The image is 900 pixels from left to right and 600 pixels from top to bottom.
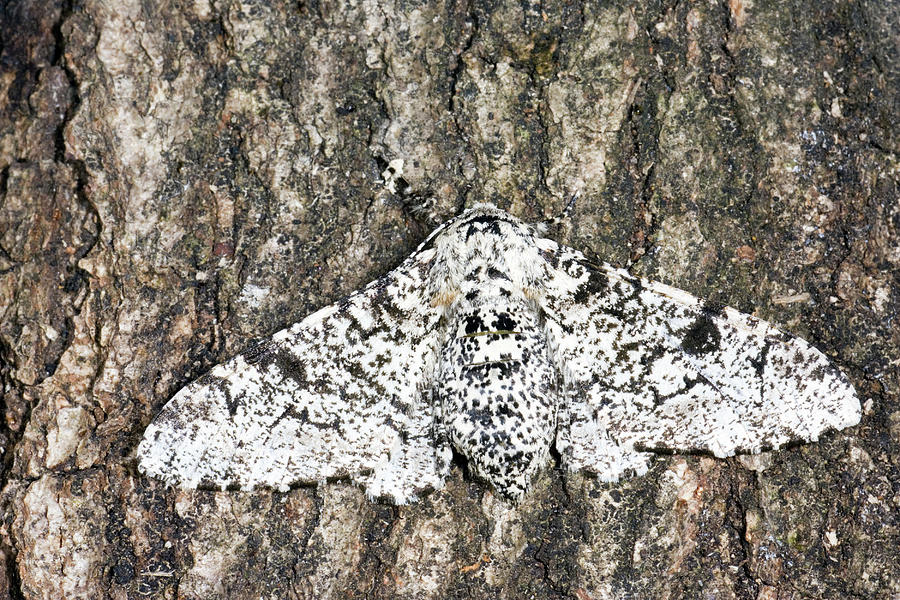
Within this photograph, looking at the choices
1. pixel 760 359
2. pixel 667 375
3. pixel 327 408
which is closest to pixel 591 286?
pixel 667 375

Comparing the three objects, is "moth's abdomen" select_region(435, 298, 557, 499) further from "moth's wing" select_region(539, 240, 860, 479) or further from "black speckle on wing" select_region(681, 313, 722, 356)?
"black speckle on wing" select_region(681, 313, 722, 356)

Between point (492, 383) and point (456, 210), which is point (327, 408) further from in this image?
point (456, 210)

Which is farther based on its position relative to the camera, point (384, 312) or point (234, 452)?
point (384, 312)

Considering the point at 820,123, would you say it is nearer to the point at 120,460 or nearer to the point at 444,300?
the point at 444,300

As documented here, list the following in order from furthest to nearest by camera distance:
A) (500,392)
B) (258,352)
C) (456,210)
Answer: (456,210) → (258,352) → (500,392)

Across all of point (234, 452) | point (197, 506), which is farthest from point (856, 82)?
point (197, 506)

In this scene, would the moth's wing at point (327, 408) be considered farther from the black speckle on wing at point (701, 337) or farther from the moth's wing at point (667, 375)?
the black speckle on wing at point (701, 337)
